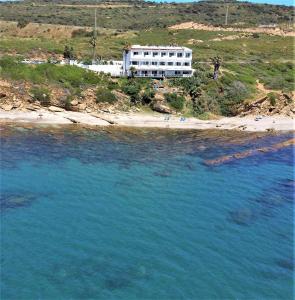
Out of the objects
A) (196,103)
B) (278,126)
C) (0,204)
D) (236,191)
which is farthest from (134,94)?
(0,204)

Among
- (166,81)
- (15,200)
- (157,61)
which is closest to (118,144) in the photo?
(15,200)

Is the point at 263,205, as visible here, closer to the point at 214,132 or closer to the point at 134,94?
the point at 214,132

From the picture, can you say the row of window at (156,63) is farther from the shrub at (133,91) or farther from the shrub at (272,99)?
the shrub at (272,99)

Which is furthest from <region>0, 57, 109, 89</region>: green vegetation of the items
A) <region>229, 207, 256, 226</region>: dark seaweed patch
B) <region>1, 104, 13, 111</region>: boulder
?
<region>229, 207, 256, 226</region>: dark seaweed patch

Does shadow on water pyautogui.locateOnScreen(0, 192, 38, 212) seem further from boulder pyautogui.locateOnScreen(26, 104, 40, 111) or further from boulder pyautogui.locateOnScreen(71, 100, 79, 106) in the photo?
boulder pyautogui.locateOnScreen(71, 100, 79, 106)

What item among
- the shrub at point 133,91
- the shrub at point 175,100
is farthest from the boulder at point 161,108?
the shrub at point 133,91

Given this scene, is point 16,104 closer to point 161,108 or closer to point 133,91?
point 133,91
